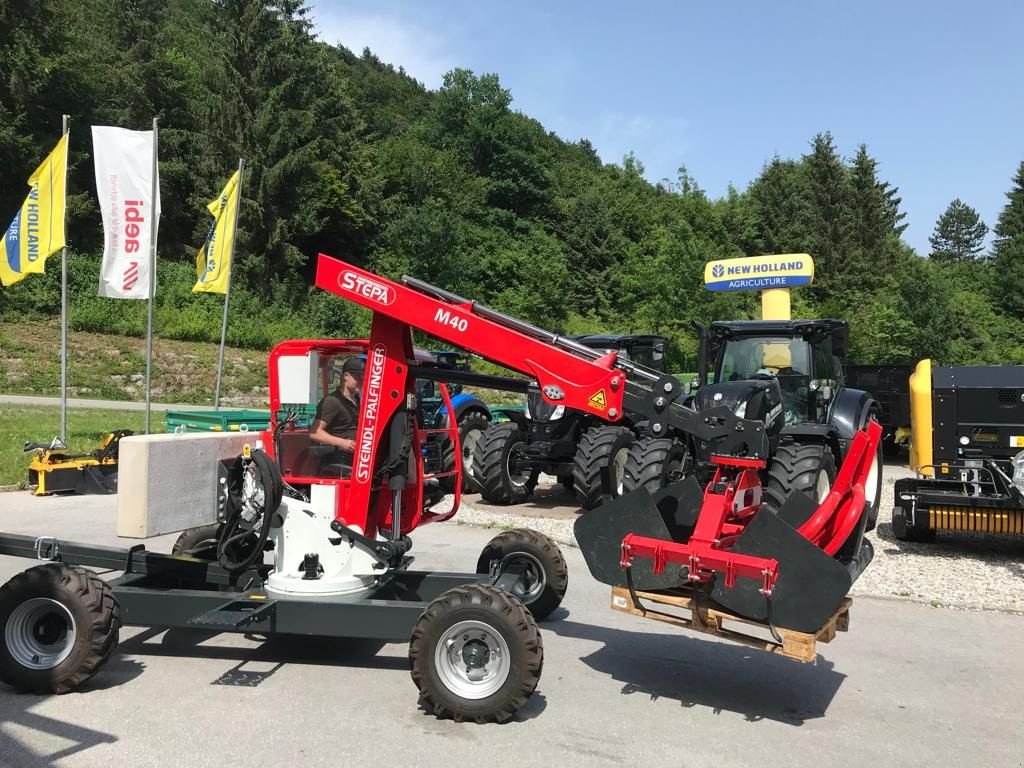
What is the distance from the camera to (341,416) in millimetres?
5871

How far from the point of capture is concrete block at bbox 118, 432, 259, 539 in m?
5.40

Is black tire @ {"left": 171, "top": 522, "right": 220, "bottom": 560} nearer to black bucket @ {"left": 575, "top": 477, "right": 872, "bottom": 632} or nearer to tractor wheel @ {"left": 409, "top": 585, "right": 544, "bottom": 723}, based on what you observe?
tractor wheel @ {"left": 409, "top": 585, "right": 544, "bottom": 723}

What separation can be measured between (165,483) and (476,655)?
2.33 metres

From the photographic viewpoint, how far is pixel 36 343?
2734 cm

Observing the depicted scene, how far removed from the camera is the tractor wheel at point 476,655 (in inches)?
180

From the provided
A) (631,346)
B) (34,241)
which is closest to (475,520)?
(631,346)

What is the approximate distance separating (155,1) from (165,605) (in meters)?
59.8

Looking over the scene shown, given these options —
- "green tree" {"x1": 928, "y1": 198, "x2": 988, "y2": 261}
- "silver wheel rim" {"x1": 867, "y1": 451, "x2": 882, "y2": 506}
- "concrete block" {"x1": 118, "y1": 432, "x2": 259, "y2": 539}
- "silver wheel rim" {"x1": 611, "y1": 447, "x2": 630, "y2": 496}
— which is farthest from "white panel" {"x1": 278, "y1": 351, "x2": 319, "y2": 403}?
"green tree" {"x1": 928, "y1": 198, "x2": 988, "y2": 261}

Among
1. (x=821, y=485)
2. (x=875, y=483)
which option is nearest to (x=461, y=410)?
(x=875, y=483)

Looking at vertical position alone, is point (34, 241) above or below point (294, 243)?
below

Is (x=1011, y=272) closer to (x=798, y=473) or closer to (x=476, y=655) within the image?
(x=798, y=473)

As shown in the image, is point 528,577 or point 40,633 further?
point 528,577

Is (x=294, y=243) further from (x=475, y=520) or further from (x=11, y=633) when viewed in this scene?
(x=11, y=633)

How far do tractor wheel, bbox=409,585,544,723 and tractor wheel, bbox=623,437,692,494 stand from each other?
4722 millimetres
